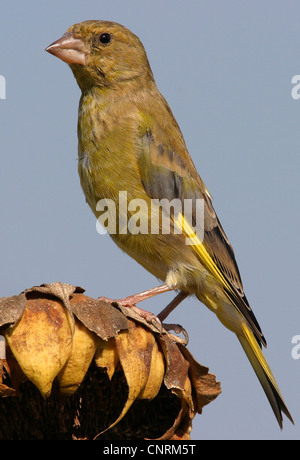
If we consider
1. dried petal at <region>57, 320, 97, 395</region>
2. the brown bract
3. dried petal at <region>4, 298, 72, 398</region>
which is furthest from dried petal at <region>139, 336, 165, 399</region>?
dried petal at <region>4, 298, 72, 398</region>

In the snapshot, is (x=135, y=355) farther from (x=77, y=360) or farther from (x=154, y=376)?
(x=77, y=360)

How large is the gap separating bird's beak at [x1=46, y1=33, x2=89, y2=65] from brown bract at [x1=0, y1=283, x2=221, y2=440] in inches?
110

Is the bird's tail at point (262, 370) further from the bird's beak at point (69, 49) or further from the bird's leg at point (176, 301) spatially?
the bird's beak at point (69, 49)

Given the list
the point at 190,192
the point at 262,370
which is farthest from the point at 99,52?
the point at 262,370

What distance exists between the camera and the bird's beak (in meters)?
5.06

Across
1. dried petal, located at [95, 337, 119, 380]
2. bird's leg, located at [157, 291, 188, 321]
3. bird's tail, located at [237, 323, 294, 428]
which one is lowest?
bird's tail, located at [237, 323, 294, 428]

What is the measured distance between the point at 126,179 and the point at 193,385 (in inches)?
84.4

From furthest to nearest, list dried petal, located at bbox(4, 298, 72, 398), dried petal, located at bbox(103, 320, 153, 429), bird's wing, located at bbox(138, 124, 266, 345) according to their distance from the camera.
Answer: bird's wing, located at bbox(138, 124, 266, 345) → dried petal, located at bbox(103, 320, 153, 429) → dried petal, located at bbox(4, 298, 72, 398)

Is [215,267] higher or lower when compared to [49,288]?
lower

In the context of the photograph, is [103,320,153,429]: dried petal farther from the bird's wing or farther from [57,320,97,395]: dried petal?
the bird's wing

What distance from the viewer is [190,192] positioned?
5254 mm
